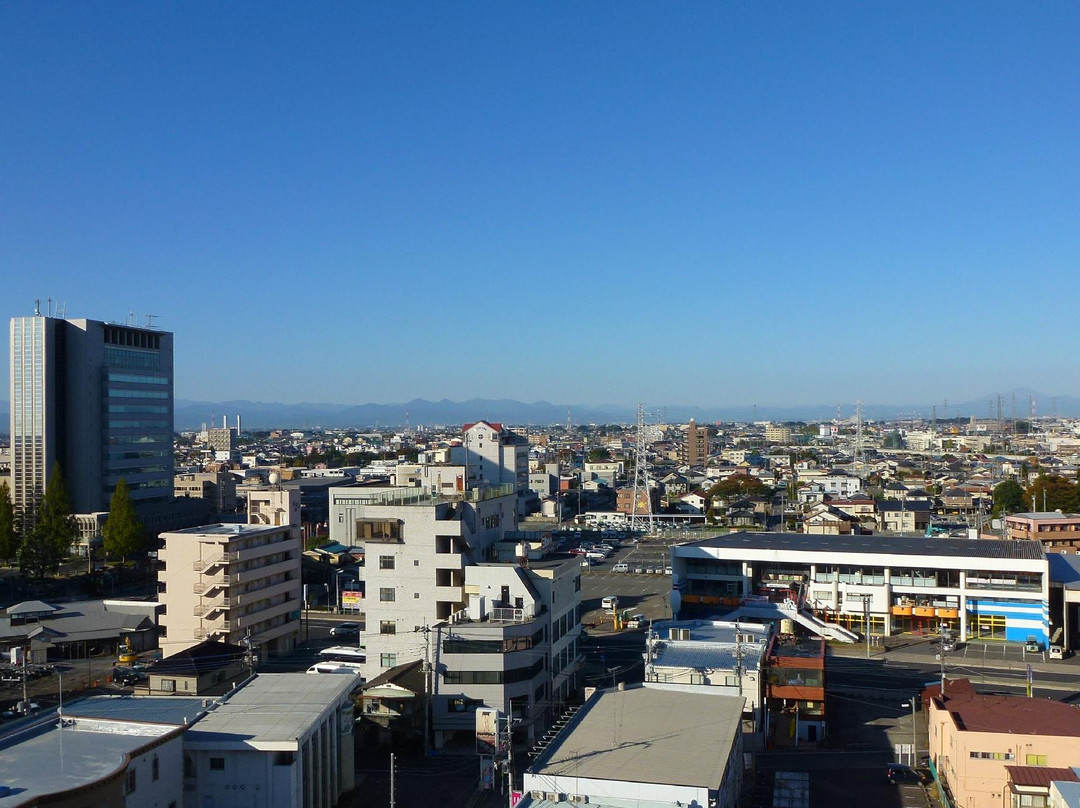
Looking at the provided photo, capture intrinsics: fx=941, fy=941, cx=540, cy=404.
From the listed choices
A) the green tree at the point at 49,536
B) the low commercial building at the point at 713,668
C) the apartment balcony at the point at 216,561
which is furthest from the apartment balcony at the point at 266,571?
the green tree at the point at 49,536

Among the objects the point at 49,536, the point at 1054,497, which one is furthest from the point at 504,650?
the point at 1054,497

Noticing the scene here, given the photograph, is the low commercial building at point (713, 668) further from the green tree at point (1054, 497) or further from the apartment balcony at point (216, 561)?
the green tree at point (1054, 497)

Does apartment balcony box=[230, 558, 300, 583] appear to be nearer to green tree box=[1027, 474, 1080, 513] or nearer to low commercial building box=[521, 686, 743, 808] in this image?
low commercial building box=[521, 686, 743, 808]

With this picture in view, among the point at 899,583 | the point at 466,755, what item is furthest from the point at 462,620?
the point at 899,583

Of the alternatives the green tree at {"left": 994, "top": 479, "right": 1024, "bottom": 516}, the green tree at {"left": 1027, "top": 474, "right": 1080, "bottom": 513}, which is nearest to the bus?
the green tree at {"left": 1027, "top": 474, "right": 1080, "bottom": 513}

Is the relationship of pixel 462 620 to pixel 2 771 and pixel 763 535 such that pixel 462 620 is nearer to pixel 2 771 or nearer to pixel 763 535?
pixel 2 771
